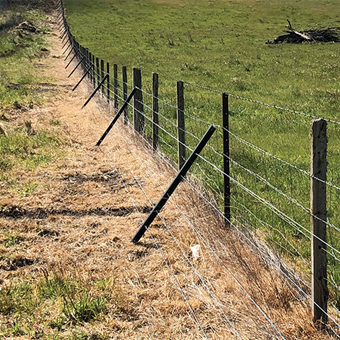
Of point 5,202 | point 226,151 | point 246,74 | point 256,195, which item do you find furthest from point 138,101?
point 246,74

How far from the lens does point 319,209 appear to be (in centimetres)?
300

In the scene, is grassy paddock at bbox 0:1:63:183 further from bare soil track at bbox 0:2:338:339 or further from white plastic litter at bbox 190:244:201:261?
white plastic litter at bbox 190:244:201:261

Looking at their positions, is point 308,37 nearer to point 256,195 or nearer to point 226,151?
point 226,151

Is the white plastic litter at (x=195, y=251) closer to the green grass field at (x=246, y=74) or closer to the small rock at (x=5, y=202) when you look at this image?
the green grass field at (x=246, y=74)

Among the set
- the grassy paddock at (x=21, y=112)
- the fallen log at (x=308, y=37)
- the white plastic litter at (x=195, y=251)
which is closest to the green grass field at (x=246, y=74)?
the white plastic litter at (x=195, y=251)

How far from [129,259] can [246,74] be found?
1562 centimetres

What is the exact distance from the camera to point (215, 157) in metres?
7.68

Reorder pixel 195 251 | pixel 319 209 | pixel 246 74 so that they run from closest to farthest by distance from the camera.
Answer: pixel 319 209 < pixel 195 251 < pixel 246 74

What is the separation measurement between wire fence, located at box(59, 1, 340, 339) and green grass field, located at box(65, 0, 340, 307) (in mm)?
31

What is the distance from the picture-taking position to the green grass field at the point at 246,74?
6.00 m

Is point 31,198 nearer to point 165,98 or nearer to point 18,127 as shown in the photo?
point 18,127

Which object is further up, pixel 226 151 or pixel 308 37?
pixel 308 37

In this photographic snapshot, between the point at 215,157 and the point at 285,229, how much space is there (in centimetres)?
298

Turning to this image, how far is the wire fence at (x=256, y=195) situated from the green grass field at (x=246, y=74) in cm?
3
